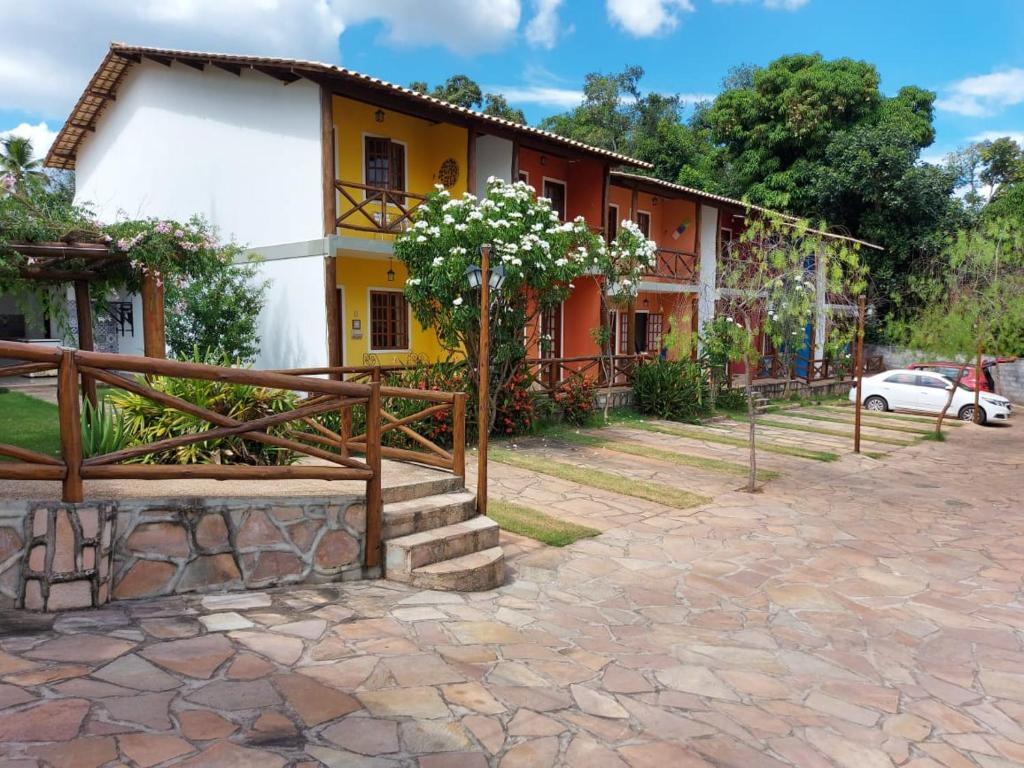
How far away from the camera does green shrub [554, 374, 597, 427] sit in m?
13.6

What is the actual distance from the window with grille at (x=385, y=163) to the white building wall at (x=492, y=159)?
1.70 meters

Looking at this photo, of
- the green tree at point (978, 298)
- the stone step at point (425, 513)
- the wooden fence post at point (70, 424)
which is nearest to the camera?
the wooden fence post at point (70, 424)

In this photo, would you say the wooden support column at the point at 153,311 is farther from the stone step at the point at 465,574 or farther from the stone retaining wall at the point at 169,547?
the stone step at the point at 465,574

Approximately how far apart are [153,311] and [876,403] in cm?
1805

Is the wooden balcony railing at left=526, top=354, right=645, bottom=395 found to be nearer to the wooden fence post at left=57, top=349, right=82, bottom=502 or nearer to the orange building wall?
the orange building wall

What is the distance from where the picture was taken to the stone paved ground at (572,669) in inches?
110

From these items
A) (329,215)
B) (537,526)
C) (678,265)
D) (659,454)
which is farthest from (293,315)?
(678,265)

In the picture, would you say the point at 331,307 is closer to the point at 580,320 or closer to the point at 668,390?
the point at 668,390

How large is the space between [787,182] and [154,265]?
24.2m

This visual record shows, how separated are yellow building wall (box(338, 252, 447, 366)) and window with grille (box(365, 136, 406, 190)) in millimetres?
1637

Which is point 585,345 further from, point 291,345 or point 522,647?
point 522,647

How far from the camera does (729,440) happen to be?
1327cm

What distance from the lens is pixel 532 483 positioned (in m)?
9.06

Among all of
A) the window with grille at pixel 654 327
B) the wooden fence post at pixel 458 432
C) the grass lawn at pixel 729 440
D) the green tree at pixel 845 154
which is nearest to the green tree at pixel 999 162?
the green tree at pixel 845 154
